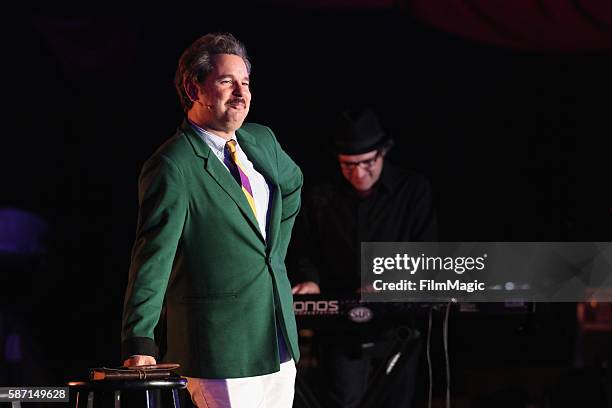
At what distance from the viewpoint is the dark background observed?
596 centimetres

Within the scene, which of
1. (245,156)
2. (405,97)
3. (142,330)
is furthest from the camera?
(405,97)

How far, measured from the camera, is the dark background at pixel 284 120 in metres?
5.96

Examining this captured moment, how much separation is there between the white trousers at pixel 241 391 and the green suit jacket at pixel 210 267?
28 millimetres

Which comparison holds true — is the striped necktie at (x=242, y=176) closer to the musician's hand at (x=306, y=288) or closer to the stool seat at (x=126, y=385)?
the stool seat at (x=126, y=385)

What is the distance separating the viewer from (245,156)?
3.19 metres

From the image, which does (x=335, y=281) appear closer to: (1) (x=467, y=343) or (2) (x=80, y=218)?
(2) (x=80, y=218)

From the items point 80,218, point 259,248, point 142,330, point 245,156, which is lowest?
point 142,330

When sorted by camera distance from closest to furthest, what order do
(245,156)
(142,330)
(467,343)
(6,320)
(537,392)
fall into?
(142,330)
(245,156)
(6,320)
(537,392)
(467,343)

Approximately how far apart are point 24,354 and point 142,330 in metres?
3.21

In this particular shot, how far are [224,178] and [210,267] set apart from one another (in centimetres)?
26

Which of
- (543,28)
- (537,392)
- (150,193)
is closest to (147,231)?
(150,193)

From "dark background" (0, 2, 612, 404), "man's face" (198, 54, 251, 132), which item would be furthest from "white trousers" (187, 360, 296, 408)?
"dark background" (0, 2, 612, 404)

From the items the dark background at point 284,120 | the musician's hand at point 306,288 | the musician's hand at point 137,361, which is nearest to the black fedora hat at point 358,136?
the musician's hand at point 306,288

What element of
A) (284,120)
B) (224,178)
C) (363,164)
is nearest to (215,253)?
(224,178)
